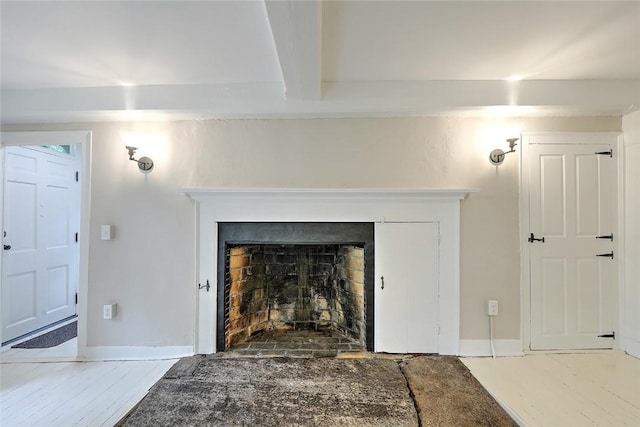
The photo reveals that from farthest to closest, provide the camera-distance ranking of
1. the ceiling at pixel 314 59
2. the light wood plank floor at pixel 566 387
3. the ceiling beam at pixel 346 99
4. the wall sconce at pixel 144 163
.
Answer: the wall sconce at pixel 144 163, the ceiling beam at pixel 346 99, the light wood plank floor at pixel 566 387, the ceiling at pixel 314 59

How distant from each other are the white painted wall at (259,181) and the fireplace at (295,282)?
34 cm

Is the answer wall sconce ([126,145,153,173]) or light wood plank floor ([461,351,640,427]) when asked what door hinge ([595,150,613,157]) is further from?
wall sconce ([126,145,153,173])

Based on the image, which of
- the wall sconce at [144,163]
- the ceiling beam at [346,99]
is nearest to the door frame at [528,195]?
the ceiling beam at [346,99]

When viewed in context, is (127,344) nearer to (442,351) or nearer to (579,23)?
(442,351)

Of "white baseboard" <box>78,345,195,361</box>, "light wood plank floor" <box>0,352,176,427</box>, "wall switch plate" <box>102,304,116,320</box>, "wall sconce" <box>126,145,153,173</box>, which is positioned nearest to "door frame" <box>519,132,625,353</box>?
"white baseboard" <box>78,345,195,361</box>

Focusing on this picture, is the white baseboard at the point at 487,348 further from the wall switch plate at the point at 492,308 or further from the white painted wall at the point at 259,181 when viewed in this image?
the wall switch plate at the point at 492,308

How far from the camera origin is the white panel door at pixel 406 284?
2590 mm

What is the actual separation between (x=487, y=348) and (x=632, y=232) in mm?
1599

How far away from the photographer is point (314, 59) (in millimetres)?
1811

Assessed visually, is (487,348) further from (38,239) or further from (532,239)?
(38,239)

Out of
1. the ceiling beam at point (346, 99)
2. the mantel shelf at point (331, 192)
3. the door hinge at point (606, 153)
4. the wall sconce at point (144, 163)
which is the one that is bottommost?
the mantel shelf at point (331, 192)

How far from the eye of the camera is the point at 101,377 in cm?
230

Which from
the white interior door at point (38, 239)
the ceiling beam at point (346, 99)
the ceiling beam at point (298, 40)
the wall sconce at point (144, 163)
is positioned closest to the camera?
the ceiling beam at point (298, 40)

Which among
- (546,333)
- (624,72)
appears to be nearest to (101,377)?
(546,333)
